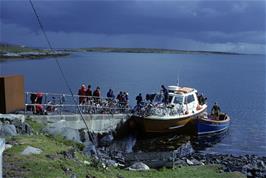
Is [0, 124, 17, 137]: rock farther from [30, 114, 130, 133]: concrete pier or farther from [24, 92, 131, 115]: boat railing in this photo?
[24, 92, 131, 115]: boat railing

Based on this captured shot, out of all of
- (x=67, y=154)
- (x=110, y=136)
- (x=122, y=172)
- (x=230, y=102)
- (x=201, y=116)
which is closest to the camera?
(x=67, y=154)

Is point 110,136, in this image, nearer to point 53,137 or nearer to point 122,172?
point 53,137

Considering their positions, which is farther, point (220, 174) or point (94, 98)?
point (94, 98)

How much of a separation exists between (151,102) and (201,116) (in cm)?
479

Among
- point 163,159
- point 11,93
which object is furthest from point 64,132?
point 163,159

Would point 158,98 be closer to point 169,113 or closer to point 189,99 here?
point 169,113

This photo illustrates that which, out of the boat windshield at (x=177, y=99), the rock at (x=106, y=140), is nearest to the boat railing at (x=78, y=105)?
the rock at (x=106, y=140)

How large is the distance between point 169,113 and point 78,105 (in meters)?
8.86

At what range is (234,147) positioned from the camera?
1233 inches

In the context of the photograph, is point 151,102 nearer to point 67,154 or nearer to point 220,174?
point 220,174

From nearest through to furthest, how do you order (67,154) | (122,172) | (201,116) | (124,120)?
(67,154) < (122,172) < (124,120) < (201,116)

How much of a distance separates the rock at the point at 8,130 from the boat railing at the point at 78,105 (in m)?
A: 6.96

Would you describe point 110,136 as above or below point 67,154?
below

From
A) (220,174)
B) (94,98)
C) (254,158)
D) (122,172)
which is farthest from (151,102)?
(122,172)
